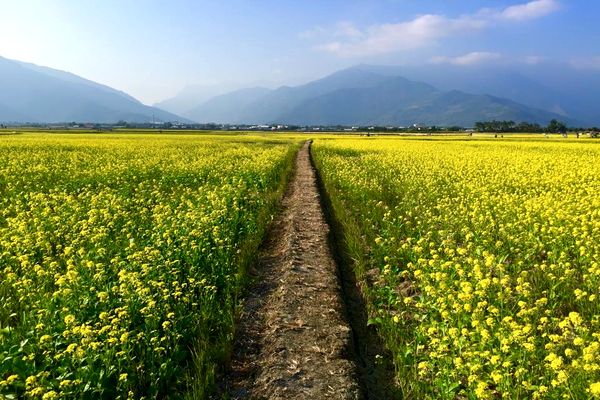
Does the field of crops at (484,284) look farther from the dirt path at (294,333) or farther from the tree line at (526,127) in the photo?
the tree line at (526,127)

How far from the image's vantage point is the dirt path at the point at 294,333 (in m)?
5.75

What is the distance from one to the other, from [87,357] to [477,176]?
65.5 ft

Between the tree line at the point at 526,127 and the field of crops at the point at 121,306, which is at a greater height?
the tree line at the point at 526,127

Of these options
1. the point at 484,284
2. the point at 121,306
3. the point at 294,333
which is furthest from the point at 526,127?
the point at 121,306

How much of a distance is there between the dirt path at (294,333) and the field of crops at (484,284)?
0.80m

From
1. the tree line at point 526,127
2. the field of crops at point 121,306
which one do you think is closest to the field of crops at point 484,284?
the field of crops at point 121,306

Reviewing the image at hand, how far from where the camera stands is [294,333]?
7.05 meters

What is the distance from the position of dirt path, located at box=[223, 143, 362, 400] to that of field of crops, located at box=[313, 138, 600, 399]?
0.80m

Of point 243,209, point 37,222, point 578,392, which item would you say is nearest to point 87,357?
point 578,392

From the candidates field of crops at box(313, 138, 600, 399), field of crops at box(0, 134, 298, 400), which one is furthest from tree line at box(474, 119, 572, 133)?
field of crops at box(0, 134, 298, 400)

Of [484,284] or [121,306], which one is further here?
[121,306]

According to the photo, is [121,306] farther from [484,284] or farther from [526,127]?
[526,127]

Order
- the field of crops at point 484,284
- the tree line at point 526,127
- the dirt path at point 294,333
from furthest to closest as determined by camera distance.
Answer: the tree line at point 526,127 < the dirt path at point 294,333 < the field of crops at point 484,284

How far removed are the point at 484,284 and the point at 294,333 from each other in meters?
3.04
